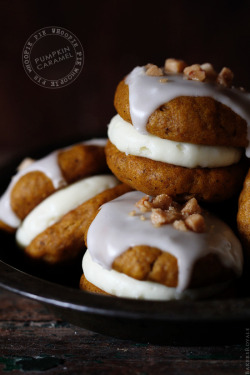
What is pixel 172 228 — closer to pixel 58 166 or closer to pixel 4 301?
pixel 58 166

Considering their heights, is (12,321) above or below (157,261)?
below

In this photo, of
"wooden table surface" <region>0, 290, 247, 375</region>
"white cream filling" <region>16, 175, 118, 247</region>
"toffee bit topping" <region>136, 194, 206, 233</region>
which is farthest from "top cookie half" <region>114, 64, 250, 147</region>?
"wooden table surface" <region>0, 290, 247, 375</region>

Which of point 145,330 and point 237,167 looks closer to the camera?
point 145,330

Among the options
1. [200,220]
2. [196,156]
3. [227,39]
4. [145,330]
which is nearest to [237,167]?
[196,156]

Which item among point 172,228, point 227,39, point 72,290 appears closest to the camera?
point 72,290

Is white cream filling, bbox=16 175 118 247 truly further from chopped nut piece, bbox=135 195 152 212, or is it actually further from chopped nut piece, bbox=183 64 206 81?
chopped nut piece, bbox=183 64 206 81
